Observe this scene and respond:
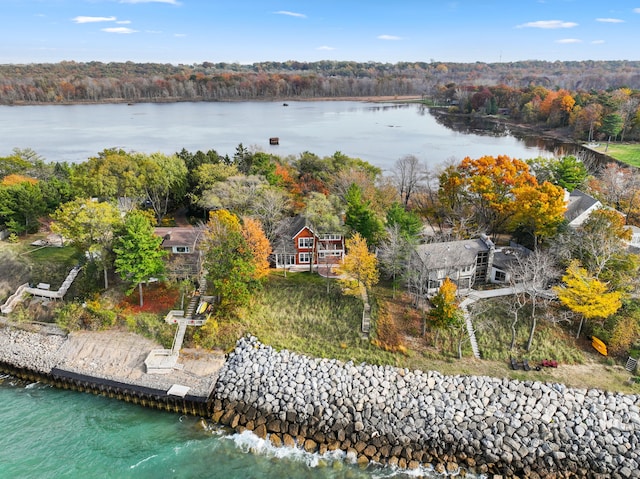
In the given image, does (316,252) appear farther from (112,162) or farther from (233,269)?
(112,162)

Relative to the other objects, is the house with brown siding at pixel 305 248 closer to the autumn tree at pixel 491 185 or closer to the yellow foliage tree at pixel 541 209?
the autumn tree at pixel 491 185

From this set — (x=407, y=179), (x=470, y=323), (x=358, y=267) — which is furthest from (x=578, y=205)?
(x=358, y=267)

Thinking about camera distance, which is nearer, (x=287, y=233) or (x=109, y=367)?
(x=109, y=367)

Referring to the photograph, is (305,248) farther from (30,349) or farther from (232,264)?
(30,349)

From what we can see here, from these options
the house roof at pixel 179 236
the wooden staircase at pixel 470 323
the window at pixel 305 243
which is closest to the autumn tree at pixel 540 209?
the wooden staircase at pixel 470 323

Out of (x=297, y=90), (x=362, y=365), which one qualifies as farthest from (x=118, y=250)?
(x=297, y=90)

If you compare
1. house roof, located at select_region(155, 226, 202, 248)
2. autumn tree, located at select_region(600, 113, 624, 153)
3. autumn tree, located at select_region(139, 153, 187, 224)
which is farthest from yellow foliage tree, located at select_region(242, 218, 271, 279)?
autumn tree, located at select_region(600, 113, 624, 153)
